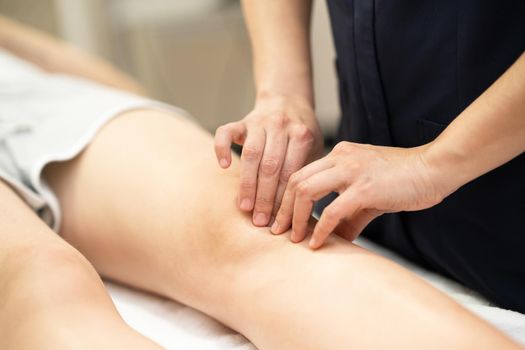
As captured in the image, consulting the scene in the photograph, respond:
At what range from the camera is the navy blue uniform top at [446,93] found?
682mm

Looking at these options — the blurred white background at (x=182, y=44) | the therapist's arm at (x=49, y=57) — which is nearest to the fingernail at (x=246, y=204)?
the therapist's arm at (x=49, y=57)

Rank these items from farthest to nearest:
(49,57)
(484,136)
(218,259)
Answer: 1. (49,57)
2. (218,259)
3. (484,136)

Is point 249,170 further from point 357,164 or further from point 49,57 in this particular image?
point 49,57

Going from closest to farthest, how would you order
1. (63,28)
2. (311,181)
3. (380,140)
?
(311,181)
(380,140)
(63,28)

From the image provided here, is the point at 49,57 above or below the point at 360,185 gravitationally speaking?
below

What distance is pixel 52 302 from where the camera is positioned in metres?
0.60

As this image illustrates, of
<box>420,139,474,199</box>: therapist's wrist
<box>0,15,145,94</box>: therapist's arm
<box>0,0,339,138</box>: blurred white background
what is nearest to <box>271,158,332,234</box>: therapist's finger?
<box>420,139,474,199</box>: therapist's wrist

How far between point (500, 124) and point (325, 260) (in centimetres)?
21

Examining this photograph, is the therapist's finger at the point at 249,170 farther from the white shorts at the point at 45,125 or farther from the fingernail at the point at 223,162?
the white shorts at the point at 45,125

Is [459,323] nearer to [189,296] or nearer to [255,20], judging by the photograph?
[189,296]

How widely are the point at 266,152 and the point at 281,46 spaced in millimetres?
266

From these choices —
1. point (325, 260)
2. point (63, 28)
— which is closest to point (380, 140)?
point (325, 260)

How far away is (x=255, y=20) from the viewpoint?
3.24ft

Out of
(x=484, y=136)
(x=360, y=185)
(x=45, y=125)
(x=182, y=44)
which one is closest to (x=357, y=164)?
(x=360, y=185)
